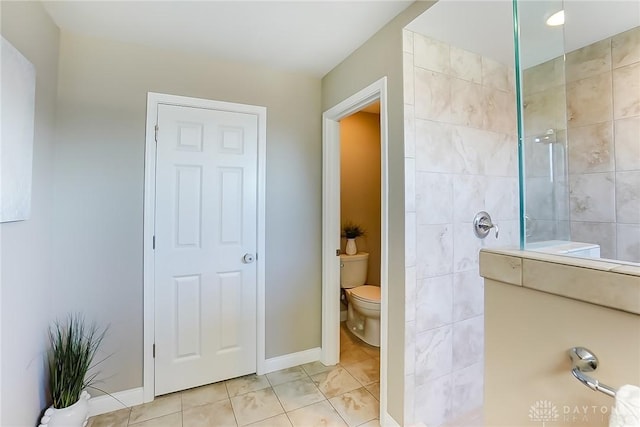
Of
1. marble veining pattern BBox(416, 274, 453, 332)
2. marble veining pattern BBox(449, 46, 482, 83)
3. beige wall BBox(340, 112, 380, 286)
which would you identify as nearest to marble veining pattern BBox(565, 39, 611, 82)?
marble veining pattern BBox(449, 46, 482, 83)

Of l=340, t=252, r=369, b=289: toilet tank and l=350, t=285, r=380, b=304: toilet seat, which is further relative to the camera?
→ l=340, t=252, r=369, b=289: toilet tank

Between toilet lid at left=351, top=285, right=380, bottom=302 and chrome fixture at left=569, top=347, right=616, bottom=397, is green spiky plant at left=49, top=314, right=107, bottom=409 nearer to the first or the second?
toilet lid at left=351, top=285, right=380, bottom=302

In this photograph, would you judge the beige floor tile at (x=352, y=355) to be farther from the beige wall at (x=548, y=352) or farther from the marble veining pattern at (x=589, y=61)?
the marble veining pattern at (x=589, y=61)

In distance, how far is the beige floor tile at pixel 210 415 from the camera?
1658 millimetres

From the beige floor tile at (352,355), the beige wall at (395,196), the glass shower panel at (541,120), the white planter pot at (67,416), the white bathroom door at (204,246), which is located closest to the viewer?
the glass shower panel at (541,120)

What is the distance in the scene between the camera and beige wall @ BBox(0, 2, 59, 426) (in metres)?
1.22

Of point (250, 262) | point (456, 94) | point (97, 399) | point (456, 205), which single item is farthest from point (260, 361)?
point (456, 94)

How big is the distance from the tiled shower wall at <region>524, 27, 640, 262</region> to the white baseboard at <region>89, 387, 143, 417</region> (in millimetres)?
2801

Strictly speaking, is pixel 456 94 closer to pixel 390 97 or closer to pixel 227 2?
pixel 390 97

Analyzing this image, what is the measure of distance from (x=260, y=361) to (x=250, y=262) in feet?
2.46

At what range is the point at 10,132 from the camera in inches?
46.1

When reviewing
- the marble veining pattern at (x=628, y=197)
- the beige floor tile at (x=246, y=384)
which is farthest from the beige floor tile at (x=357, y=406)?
the marble veining pattern at (x=628, y=197)

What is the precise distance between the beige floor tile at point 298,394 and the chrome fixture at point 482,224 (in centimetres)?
147

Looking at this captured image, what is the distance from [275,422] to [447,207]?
160 centimetres
